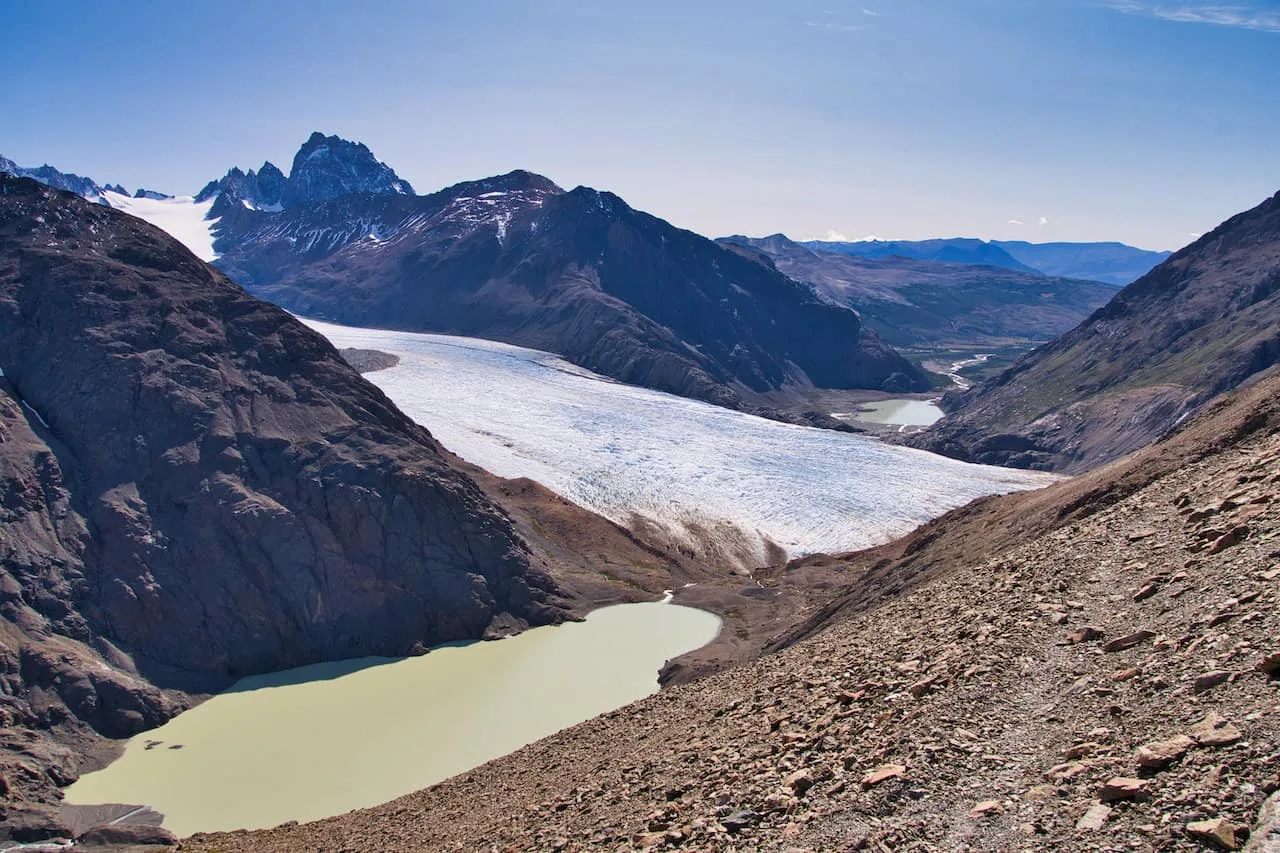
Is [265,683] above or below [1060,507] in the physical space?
below

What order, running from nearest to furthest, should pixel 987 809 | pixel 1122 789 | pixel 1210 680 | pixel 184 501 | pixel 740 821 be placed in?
pixel 1122 789
pixel 987 809
pixel 1210 680
pixel 740 821
pixel 184 501

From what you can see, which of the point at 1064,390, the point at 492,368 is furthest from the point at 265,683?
the point at 1064,390

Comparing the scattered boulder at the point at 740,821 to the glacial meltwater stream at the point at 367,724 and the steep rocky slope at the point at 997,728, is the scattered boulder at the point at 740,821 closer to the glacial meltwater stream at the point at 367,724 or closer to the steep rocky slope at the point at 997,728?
the steep rocky slope at the point at 997,728

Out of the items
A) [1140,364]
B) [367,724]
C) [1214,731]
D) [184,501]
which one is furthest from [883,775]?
[1140,364]

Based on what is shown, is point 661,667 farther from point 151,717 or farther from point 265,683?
point 151,717

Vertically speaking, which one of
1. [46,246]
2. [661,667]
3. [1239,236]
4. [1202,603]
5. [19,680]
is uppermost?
[1239,236]

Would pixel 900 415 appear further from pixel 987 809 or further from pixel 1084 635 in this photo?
pixel 987 809
